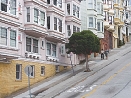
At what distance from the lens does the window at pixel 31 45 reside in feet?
111

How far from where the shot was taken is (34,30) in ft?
108

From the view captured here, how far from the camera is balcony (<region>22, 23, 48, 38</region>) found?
32847mm

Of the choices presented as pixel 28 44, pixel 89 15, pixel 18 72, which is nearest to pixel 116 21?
pixel 89 15

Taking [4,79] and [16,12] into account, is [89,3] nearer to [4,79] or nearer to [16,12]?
[16,12]

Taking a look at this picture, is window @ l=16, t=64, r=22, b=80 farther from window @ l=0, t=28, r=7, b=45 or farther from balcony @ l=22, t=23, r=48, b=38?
balcony @ l=22, t=23, r=48, b=38

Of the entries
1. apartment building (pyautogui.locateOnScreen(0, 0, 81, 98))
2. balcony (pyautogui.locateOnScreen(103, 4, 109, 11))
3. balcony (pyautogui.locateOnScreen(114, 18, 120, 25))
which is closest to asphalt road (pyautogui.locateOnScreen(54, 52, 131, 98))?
apartment building (pyautogui.locateOnScreen(0, 0, 81, 98))

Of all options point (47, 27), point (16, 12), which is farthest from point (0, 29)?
point (47, 27)

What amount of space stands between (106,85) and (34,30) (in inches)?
329

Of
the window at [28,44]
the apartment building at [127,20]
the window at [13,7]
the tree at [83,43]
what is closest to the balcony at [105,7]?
the apartment building at [127,20]

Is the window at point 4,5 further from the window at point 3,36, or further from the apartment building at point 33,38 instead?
the window at point 3,36

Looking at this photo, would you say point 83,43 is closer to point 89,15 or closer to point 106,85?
point 106,85

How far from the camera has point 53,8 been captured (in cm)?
3769

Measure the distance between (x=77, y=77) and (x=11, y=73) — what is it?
834cm

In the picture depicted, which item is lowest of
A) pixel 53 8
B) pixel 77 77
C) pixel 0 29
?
pixel 77 77
